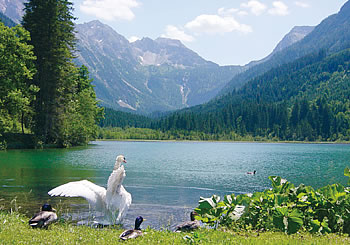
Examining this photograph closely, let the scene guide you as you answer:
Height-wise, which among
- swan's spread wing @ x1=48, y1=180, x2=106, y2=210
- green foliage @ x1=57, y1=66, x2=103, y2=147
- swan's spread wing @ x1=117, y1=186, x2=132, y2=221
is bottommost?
swan's spread wing @ x1=117, y1=186, x2=132, y2=221

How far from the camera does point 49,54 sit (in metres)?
59.5

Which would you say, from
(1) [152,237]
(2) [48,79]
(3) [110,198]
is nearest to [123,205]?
(3) [110,198]

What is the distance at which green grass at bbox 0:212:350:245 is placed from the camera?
8953mm

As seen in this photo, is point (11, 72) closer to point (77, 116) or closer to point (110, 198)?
point (77, 116)

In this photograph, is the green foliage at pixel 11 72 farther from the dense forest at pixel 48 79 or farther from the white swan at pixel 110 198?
the white swan at pixel 110 198

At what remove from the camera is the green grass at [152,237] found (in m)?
8.95

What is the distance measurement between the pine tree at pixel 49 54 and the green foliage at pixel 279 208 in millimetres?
53781

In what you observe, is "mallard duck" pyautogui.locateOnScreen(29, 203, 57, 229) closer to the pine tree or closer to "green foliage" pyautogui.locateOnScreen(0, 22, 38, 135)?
"green foliage" pyautogui.locateOnScreen(0, 22, 38, 135)

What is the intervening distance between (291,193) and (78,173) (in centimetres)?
2373

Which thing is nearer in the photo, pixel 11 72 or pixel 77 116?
pixel 11 72

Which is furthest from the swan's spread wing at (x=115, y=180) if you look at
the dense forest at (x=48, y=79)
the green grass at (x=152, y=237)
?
the dense forest at (x=48, y=79)

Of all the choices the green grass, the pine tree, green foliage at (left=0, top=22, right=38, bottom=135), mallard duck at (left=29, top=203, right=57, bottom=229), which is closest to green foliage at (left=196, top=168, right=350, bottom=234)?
the green grass

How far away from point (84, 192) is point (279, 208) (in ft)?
23.9

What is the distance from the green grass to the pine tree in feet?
173
